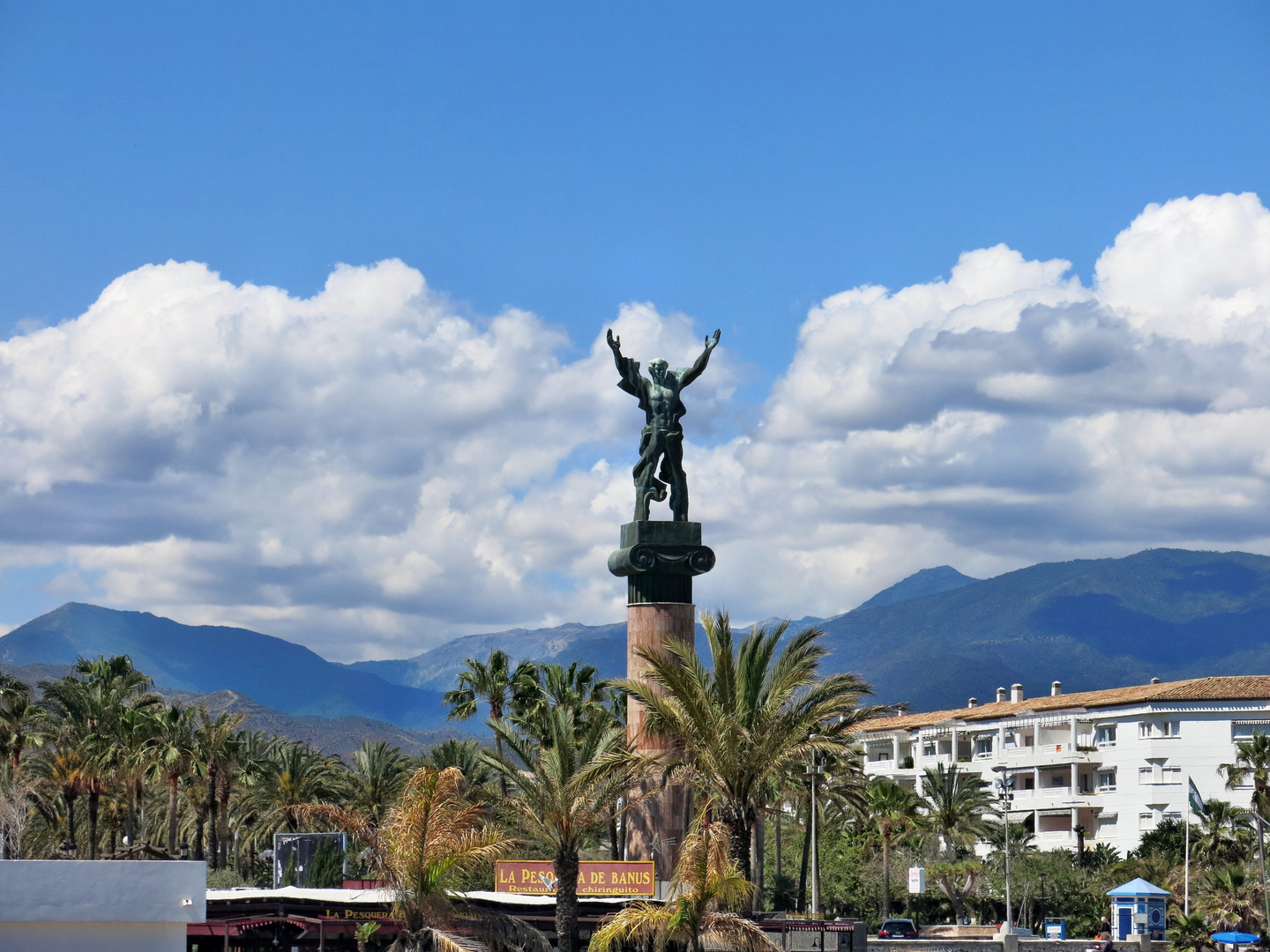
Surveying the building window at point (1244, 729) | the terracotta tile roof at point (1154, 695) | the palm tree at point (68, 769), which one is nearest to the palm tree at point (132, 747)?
the palm tree at point (68, 769)

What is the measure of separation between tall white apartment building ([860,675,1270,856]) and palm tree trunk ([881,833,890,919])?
51.4 ft

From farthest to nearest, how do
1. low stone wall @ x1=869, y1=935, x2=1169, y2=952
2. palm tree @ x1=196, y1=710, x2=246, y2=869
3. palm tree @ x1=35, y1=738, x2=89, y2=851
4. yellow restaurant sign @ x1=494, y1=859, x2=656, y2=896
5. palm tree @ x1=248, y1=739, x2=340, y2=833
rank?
1. palm tree @ x1=248, y1=739, x2=340, y2=833
2. palm tree @ x1=196, y1=710, x2=246, y2=869
3. palm tree @ x1=35, y1=738, x2=89, y2=851
4. low stone wall @ x1=869, y1=935, x2=1169, y2=952
5. yellow restaurant sign @ x1=494, y1=859, x2=656, y2=896

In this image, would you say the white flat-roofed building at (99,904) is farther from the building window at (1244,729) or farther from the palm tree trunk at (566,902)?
the building window at (1244,729)

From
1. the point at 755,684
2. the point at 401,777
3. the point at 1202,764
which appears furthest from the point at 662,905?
the point at 1202,764

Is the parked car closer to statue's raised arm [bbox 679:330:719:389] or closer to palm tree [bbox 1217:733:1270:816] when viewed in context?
palm tree [bbox 1217:733:1270:816]

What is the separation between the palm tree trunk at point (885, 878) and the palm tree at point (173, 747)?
29.4 m

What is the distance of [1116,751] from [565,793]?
200 ft

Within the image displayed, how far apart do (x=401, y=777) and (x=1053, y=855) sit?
3298cm

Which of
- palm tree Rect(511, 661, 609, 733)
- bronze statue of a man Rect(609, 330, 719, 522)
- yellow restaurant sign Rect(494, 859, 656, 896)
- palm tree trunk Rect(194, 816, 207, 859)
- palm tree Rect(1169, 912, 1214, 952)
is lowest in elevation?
palm tree Rect(1169, 912, 1214, 952)

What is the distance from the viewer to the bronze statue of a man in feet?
141

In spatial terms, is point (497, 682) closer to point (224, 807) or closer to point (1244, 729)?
point (224, 807)

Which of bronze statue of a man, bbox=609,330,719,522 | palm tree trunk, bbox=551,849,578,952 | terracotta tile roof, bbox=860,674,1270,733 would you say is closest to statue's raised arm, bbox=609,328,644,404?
bronze statue of a man, bbox=609,330,719,522

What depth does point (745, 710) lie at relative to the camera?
33719 millimetres

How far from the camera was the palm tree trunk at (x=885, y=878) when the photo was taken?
6844 centimetres
